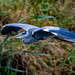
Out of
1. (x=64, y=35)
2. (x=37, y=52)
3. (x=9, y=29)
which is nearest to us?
(x=64, y=35)

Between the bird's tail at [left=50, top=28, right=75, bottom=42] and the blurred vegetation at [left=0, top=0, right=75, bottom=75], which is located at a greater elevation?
the bird's tail at [left=50, top=28, right=75, bottom=42]

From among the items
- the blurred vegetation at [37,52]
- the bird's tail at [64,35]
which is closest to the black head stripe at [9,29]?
the bird's tail at [64,35]

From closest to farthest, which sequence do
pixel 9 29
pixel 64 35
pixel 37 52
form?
1. pixel 64 35
2. pixel 9 29
3. pixel 37 52

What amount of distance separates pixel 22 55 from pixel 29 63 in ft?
0.26

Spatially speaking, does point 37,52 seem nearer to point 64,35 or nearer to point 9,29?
point 9,29

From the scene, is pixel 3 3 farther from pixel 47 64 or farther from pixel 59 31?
pixel 59 31

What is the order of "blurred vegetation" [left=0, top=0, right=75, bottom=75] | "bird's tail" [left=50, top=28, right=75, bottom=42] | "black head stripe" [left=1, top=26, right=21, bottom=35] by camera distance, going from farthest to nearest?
"blurred vegetation" [left=0, top=0, right=75, bottom=75]
"black head stripe" [left=1, top=26, right=21, bottom=35]
"bird's tail" [left=50, top=28, right=75, bottom=42]

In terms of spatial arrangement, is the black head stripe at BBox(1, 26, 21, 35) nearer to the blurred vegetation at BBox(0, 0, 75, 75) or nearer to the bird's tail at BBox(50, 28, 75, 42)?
the bird's tail at BBox(50, 28, 75, 42)

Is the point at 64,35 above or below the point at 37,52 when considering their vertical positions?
above

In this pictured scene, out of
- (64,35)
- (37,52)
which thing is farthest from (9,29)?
(37,52)

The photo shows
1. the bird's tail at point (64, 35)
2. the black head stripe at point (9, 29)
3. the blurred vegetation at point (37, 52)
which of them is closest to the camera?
the bird's tail at point (64, 35)

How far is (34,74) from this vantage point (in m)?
1.13

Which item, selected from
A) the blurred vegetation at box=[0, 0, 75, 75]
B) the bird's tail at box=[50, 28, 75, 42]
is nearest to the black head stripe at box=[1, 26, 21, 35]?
the bird's tail at box=[50, 28, 75, 42]

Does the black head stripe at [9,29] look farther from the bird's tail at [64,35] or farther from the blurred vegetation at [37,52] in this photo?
the blurred vegetation at [37,52]
